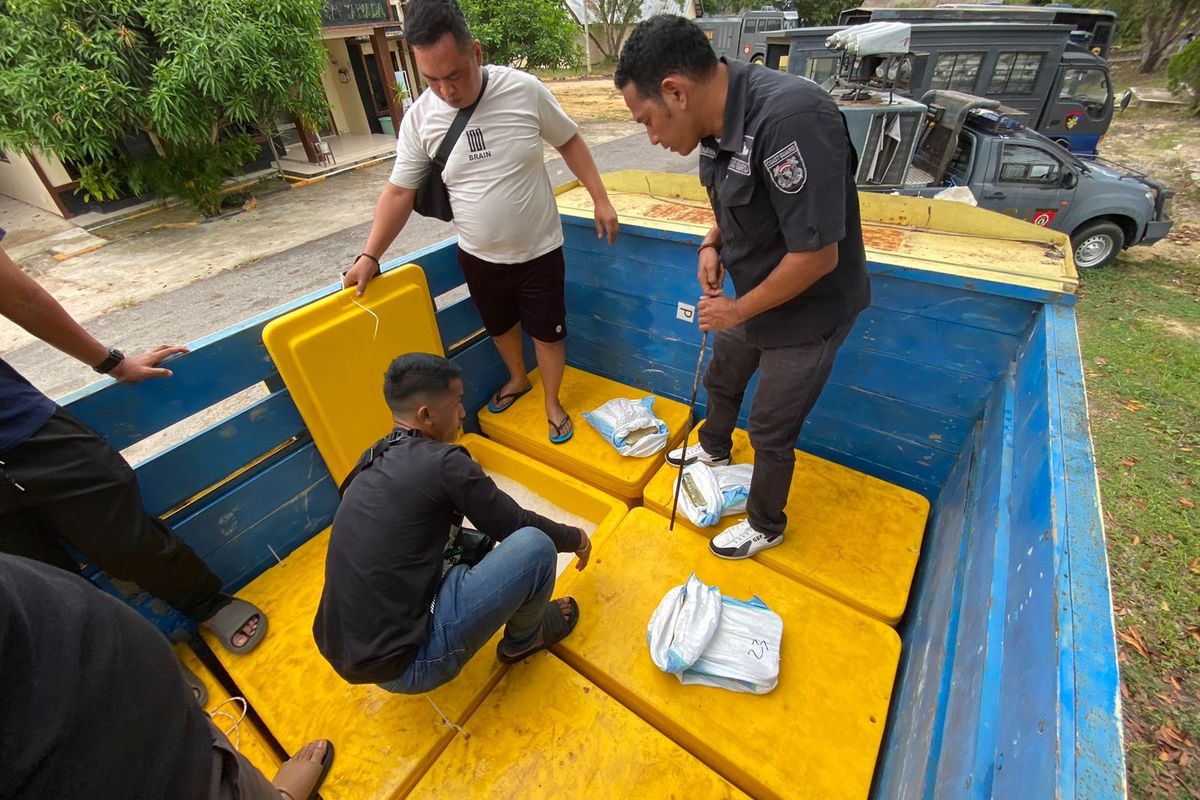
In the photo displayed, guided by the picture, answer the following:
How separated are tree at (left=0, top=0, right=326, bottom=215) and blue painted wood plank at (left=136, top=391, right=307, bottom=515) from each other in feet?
29.9

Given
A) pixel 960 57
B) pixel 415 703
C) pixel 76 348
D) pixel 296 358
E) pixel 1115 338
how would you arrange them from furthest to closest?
pixel 960 57 → pixel 1115 338 → pixel 296 358 → pixel 415 703 → pixel 76 348

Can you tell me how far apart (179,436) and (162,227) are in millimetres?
7328

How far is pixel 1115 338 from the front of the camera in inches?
206

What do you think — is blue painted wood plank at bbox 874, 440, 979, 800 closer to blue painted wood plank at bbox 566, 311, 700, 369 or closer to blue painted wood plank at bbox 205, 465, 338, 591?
blue painted wood plank at bbox 566, 311, 700, 369

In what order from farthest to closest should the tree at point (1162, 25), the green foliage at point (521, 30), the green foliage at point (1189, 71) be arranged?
the green foliage at point (521, 30) < the tree at point (1162, 25) < the green foliage at point (1189, 71)

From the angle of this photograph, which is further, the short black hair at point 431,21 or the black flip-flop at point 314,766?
the short black hair at point 431,21

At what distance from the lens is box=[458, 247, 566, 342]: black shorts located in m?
2.54

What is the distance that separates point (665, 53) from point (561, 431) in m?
1.76

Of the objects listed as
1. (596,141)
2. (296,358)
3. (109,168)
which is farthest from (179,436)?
(596,141)

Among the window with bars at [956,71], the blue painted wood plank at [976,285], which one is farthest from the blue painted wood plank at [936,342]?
the window with bars at [956,71]

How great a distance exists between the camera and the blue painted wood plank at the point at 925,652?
1290 mm

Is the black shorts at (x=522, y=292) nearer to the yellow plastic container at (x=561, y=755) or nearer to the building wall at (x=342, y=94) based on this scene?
the yellow plastic container at (x=561, y=755)

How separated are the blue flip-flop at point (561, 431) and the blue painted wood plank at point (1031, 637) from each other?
186 centimetres

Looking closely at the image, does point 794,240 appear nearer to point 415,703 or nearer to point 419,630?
point 419,630
